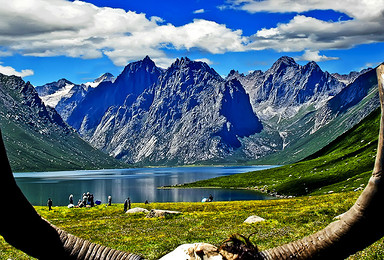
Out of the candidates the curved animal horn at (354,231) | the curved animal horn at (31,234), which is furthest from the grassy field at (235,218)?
the curved animal horn at (31,234)

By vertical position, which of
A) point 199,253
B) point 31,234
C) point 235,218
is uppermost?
point 31,234

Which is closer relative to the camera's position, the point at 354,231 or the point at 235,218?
the point at 354,231

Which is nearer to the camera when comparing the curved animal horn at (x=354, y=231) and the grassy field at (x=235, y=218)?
the curved animal horn at (x=354, y=231)

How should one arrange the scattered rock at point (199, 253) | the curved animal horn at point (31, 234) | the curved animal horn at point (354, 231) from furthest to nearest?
1. the scattered rock at point (199, 253)
2. the curved animal horn at point (354, 231)
3. the curved animal horn at point (31, 234)

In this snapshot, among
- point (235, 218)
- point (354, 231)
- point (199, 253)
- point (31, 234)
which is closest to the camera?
point (31, 234)

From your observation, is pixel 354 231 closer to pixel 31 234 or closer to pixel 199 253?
pixel 199 253

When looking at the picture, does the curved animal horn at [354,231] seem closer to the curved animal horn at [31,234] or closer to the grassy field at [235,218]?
the grassy field at [235,218]

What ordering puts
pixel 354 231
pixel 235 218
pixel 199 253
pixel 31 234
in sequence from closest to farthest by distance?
1. pixel 31 234
2. pixel 354 231
3. pixel 199 253
4. pixel 235 218

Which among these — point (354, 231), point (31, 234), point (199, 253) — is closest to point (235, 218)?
point (199, 253)

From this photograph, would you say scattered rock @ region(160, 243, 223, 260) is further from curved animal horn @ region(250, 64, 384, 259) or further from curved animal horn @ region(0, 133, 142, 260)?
curved animal horn @ region(0, 133, 142, 260)

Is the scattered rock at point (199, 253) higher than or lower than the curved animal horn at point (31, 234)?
lower

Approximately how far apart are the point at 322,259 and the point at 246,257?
1.04 m

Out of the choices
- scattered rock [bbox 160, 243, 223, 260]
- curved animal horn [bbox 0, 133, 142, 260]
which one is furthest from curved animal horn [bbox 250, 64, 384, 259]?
curved animal horn [bbox 0, 133, 142, 260]

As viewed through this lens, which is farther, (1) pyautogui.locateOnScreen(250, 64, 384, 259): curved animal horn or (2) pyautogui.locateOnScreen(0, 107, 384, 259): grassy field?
(2) pyautogui.locateOnScreen(0, 107, 384, 259): grassy field
